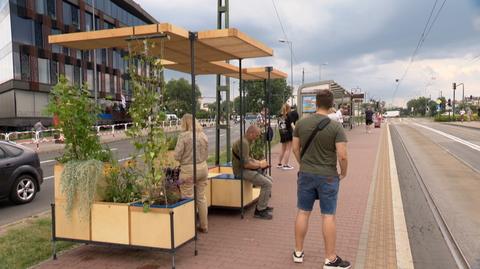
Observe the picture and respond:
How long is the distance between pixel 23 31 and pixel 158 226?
40.5 metres

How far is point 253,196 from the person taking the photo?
7.61 m

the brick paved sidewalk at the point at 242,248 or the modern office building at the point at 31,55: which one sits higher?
the modern office building at the point at 31,55

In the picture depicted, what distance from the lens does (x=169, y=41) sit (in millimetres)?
5543

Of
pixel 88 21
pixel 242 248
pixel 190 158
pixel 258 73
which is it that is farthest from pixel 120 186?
pixel 88 21

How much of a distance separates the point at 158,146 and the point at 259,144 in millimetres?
3581

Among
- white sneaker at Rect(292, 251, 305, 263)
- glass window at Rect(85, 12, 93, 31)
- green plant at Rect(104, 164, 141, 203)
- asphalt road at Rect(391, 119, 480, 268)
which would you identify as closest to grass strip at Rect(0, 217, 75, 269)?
green plant at Rect(104, 164, 141, 203)

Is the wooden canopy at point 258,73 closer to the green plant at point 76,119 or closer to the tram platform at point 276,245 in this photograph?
the tram platform at point 276,245

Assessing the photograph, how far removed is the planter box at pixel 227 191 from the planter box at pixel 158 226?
2068 millimetres

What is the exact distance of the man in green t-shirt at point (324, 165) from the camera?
463 centimetres

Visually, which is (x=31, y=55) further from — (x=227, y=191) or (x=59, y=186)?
(x=59, y=186)

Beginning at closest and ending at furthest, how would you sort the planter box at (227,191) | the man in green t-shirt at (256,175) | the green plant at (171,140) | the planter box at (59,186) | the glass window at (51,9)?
the planter box at (59,186), the green plant at (171,140), the man in green t-shirt at (256,175), the planter box at (227,191), the glass window at (51,9)

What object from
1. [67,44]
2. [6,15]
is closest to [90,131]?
[67,44]

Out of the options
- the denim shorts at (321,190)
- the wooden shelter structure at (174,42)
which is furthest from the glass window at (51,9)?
the denim shorts at (321,190)

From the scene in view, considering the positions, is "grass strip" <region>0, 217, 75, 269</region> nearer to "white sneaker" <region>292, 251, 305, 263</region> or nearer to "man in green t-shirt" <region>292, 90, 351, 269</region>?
"white sneaker" <region>292, 251, 305, 263</region>
